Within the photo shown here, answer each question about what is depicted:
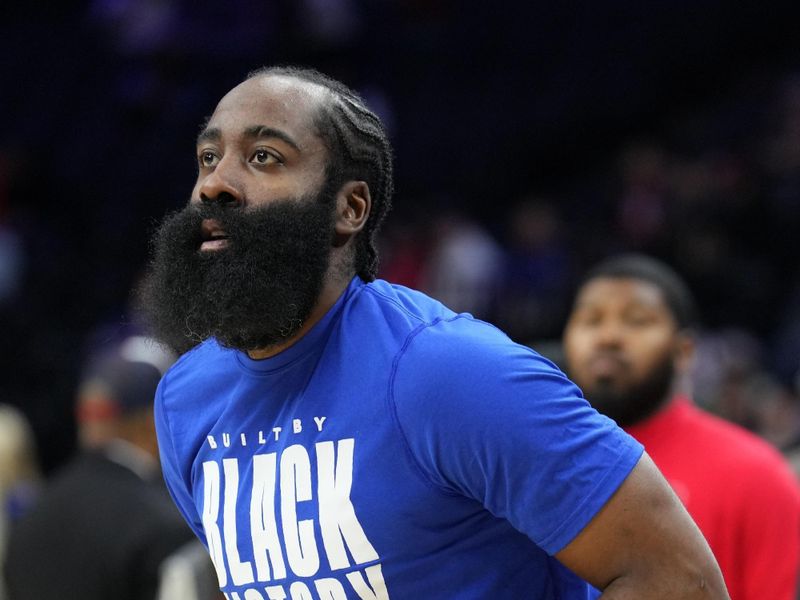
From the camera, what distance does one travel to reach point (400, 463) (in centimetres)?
217

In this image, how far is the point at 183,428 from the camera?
8.42 feet

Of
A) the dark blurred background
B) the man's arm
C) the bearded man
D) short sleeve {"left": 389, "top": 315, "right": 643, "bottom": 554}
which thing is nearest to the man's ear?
the bearded man

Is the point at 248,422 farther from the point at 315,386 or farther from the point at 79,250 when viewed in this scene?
the point at 79,250

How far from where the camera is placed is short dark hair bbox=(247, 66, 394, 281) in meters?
2.44

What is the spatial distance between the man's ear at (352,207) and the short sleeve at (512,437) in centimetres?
41

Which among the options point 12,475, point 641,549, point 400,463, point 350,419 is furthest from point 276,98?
point 12,475

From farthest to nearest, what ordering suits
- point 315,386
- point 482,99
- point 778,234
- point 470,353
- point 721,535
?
point 482,99 → point 778,234 → point 721,535 → point 315,386 → point 470,353

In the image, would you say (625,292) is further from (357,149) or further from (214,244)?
(214,244)

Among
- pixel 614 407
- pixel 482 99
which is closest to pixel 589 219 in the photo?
pixel 482 99

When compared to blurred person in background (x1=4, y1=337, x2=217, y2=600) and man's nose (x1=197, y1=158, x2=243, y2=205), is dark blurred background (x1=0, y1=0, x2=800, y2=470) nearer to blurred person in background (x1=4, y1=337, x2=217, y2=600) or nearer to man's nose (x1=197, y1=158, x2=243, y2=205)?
blurred person in background (x1=4, y1=337, x2=217, y2=600)

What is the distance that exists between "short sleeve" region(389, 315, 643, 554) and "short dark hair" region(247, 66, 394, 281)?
47cm

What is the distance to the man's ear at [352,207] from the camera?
246 centimetres

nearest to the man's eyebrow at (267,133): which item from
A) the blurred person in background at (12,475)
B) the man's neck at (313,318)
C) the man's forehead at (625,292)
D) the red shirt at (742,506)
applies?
the man's neck at (313,318)

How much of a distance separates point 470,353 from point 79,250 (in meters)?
9.94
